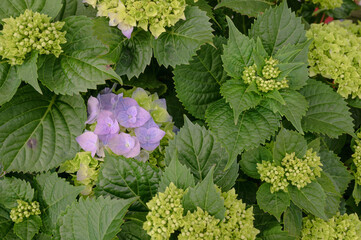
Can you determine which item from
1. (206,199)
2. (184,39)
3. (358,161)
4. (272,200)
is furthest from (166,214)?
(358,161)

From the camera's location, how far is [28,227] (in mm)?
866

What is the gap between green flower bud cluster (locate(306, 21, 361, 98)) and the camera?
1038 mm

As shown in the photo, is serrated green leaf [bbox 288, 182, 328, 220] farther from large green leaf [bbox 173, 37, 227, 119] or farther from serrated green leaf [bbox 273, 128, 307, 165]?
large green leaf [bbox 173, 37, 227, 119]

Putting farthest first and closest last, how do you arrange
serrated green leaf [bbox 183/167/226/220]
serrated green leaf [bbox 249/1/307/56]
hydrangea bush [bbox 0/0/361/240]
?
serrated green leaf [bbox 249/1/307/56] → hydrangea bush [bbox 0/0/361/240] → serrated green leaf [bbox 183/167/226/220]

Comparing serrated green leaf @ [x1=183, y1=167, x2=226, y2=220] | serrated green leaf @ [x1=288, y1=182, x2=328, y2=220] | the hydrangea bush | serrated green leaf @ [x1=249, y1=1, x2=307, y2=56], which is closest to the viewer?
serrated green leaf @ [x1=183, y1=167, x2=226, y2=220]

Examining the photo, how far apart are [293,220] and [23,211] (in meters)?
0.71

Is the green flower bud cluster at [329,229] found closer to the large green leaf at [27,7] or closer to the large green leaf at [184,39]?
the large green leaf at [184,39]

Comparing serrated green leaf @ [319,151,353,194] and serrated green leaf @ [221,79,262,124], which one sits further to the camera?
serrated green leaf @ [319,151,353,194]

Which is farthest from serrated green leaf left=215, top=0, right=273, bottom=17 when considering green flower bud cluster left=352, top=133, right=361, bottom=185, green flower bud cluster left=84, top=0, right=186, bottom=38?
green flower bud cluster left=352, top=133, right=361, bottom=185

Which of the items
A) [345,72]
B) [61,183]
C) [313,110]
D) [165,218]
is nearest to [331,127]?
[313,110]

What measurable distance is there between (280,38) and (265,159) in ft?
1.13

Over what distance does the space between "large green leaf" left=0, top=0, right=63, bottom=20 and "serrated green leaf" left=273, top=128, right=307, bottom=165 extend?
2.12ft

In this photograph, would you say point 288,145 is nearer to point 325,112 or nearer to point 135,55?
point 325,112

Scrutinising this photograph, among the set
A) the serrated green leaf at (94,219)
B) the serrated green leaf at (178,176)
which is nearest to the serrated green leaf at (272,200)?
the serrated green leaf at (178,176)
